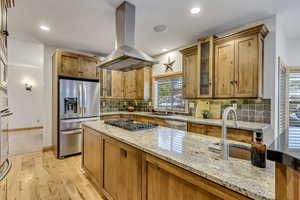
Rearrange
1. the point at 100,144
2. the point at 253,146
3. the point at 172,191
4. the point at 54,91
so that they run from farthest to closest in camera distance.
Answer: the point at 54,91
the point at 100,144
the point at 172,191
the point at 253,146

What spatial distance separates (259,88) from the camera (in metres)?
2.51

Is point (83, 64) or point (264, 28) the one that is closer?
point (264, 28)

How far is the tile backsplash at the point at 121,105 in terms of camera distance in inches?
195

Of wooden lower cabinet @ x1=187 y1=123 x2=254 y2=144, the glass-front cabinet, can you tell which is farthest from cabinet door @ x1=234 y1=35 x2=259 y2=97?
wooden lower cabinet @ x1=187 y1=123 x2=254 y2=144

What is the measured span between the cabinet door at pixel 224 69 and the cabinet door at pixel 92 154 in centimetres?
230

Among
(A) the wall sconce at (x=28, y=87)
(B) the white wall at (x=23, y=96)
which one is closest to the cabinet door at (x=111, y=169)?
(B) the white wall at (x=23, y=96)

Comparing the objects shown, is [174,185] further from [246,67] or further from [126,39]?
[246,67]

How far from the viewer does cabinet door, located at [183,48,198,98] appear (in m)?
3.39

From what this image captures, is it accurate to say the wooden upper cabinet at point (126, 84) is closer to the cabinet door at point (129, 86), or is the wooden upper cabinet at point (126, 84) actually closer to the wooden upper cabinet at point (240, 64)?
the cabinet door at point (129, 86)

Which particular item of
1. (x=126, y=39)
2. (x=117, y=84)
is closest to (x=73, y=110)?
(x=117, y=84)

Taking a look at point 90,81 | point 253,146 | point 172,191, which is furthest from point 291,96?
point 90,81

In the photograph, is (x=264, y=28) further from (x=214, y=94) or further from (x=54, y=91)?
(x=54, y=91)

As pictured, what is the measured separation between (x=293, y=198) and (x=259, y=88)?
2311 mm

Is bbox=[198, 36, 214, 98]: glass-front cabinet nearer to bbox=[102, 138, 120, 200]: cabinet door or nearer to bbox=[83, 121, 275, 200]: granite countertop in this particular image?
bbox=[83, 121, 275, 200]: granite countertop
